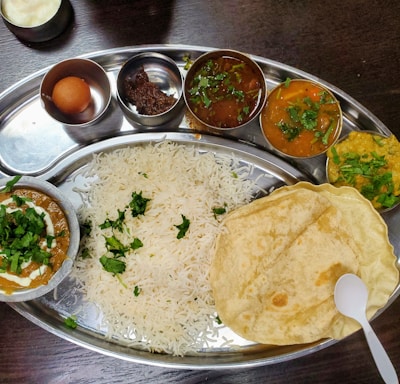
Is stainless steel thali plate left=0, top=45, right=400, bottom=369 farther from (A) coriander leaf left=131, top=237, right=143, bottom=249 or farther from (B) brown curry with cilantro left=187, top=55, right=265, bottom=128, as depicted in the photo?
(A) coriander leaf left=131, top=237, right=143, bottom=249

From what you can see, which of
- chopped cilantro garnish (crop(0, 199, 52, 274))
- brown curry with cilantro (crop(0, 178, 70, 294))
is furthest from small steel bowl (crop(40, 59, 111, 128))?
chopped cilantro garnish (crop(0, 199, 52, 274))

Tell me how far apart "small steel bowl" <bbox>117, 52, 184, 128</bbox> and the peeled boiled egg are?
0.76 ft

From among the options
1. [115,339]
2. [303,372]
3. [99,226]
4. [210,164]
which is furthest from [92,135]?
[303,372]

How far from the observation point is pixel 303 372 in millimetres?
3014

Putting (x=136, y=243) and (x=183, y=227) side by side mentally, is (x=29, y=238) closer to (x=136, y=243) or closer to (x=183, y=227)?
(x=136, y=243)

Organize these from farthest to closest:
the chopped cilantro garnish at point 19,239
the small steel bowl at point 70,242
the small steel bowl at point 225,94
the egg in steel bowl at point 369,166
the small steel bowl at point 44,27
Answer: the small steel bowl at point 44,27 → the small steel bowl at point 225,94 → the egg in steel bowl at point 369,166 → the small steel bowl at point 70,242 → the chopped cilantro garnish at point 19,239

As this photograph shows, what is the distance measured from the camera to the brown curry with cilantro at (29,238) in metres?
2.47

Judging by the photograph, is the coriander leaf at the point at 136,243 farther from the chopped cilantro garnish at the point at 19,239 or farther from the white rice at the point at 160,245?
the chopped cilantro garnish at the point at 19,239

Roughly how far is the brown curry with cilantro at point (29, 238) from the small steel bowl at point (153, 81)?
2.51 feet

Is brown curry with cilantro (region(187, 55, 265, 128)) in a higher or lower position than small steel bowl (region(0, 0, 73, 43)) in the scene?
lower

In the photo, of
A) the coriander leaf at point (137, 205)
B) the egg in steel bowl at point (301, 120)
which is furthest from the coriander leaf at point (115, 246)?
the egg in steel bowl at point (301, 120)

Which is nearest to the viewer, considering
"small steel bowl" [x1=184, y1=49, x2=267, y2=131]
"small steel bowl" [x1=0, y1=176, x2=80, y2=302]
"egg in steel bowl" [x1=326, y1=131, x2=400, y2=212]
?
"small steel bowl" [x1=0, y1=176, x2=80, y2=302]

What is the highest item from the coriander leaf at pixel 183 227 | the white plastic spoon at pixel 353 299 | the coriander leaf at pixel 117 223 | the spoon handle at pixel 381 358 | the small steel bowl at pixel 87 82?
the small steel bowl at pixel 87 82

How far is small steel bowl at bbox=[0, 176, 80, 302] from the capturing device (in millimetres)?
2566
